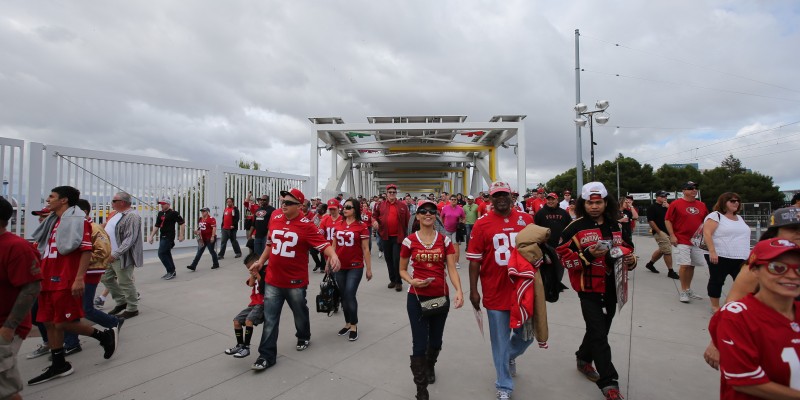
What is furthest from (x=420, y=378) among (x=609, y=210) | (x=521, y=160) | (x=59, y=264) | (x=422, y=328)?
(x=521, y=160)

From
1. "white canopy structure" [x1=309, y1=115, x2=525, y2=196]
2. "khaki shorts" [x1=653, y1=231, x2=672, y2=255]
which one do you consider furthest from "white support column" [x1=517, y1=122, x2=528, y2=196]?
"khaki shorts" [x1=653, y1=231, x2=672, y2=255]

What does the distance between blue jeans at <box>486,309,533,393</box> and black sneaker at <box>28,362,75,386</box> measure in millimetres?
4078

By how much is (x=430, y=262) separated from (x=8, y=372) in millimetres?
2983

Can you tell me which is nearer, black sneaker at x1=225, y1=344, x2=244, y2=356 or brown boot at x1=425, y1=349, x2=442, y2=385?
brown boot at x1=425, y1=349, x2=442, y2=385

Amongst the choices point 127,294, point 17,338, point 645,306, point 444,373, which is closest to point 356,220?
point 444,373

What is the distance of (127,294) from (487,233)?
5.55m

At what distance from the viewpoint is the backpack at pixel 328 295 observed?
14.8 feet

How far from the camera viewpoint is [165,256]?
7.96m

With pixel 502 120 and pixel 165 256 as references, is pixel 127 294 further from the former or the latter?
pixel 502 120

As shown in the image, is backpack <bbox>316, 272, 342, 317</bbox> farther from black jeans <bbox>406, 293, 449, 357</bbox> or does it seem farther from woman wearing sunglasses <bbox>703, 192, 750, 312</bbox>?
woman wearing sunglasses <bbox>703, 192, 750, 312</bbox>

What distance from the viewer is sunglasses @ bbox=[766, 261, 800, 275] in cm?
148

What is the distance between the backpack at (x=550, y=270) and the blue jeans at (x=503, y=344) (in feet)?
1.30

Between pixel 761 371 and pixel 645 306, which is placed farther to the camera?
pixel 645 306

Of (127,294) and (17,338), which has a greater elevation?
(17,338)
